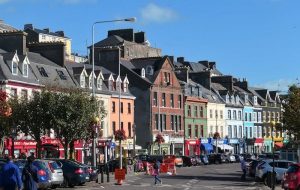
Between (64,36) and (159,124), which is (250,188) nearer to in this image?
(159,124)

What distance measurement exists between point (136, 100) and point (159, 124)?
473 cm

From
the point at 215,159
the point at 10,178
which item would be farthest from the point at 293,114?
the point at 215,159

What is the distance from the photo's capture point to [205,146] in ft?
344

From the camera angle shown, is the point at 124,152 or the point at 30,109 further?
the point at 124,152

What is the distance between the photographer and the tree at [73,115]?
4966cm

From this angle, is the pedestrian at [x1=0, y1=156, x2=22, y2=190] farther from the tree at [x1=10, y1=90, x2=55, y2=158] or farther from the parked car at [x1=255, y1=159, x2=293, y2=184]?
the tree at [x1=10, y1=90, x2=55, y2=158]

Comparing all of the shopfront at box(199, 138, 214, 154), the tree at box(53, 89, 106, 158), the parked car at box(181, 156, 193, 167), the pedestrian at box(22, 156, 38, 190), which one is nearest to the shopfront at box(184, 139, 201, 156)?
the shopfront at box(199, 138, 214, 154)

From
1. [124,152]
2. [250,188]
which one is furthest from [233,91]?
[250,188]

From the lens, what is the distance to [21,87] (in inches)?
2362

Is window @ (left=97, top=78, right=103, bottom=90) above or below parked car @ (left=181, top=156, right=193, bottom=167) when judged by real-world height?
above

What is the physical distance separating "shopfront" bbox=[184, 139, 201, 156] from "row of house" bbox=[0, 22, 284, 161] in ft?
0.49

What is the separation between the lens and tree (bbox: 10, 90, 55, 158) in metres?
49.9

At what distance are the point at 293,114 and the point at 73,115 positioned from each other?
1671cm

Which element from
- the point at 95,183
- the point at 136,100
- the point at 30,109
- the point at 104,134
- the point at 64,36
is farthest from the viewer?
the point at 64,36
